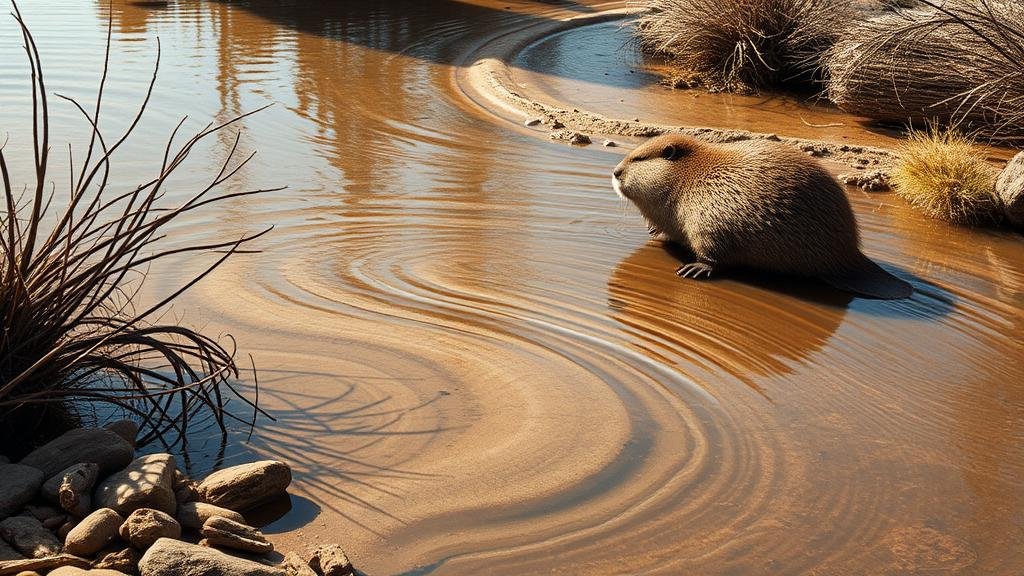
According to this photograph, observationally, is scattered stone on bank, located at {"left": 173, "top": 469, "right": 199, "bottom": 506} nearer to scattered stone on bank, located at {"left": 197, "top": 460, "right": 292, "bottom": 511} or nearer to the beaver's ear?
scattered stone on bank, located at {"left": 197, "top": 460, "right": 292, "bottom": 511}

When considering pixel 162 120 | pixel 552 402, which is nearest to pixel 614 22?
pixel 162 120

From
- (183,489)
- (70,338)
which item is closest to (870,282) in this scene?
(183,489)

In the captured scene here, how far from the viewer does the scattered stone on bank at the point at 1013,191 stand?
702 cm

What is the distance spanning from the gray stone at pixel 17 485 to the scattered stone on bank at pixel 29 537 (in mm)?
52

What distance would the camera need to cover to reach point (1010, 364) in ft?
16.5

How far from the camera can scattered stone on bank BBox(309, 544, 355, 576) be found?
3.06 m

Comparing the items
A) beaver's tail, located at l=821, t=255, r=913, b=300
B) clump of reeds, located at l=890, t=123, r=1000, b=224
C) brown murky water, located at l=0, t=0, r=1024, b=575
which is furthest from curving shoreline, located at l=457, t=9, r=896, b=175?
beaver's tail, located at l=821, t=255, r=913, b=300

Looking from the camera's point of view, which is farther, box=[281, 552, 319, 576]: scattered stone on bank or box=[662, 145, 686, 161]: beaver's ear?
box=[662, 145, 686, 161]: beaver's ear

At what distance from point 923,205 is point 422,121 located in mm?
4366

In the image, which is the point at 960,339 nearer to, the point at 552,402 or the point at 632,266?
the point at 632,266

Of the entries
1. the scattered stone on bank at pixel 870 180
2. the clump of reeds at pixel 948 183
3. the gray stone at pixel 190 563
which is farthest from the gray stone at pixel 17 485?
the scattered stone on bank at pixel 870 180

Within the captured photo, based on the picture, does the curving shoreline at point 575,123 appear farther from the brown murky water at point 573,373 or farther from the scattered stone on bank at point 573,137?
the brown murky water at point 573,373

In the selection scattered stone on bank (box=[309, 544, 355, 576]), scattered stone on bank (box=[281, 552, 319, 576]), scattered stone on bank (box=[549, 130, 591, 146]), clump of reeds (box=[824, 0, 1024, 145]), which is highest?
clump of reeds (box=[824, 0, 1024, 145])

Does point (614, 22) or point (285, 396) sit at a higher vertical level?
point (614, 22)
